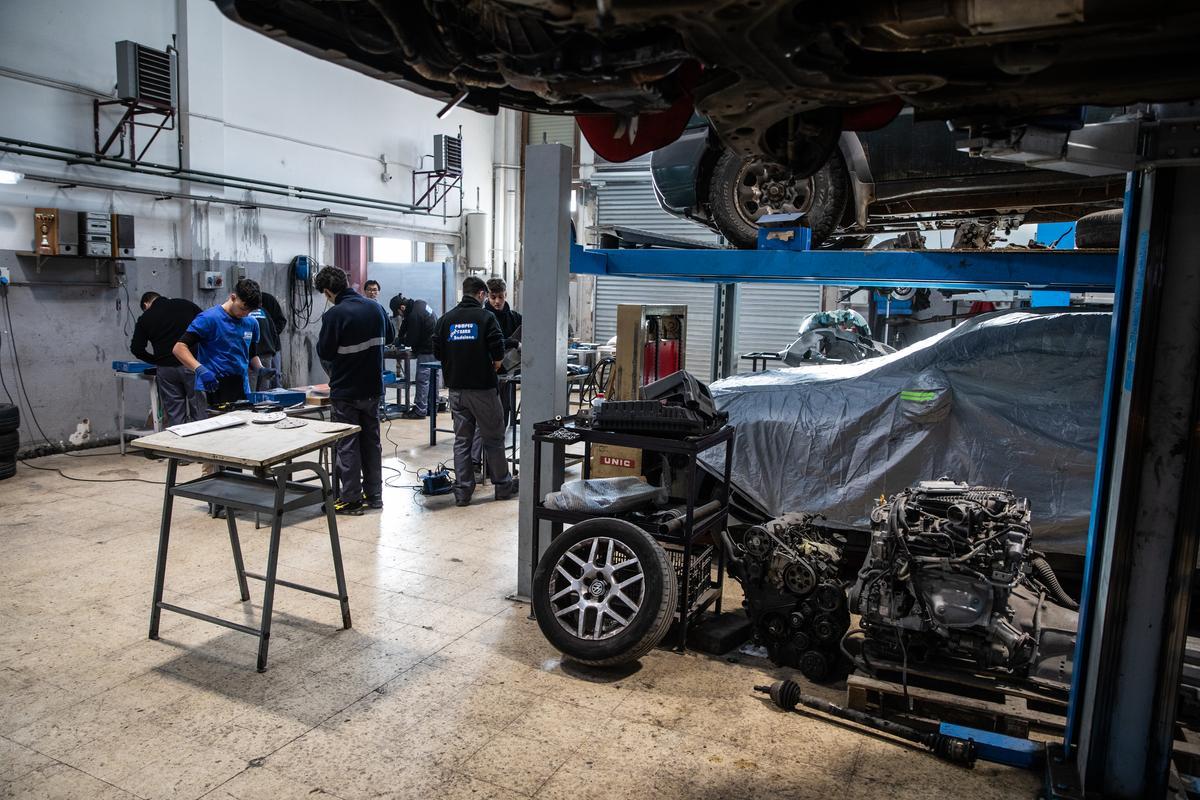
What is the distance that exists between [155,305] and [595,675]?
606 cm

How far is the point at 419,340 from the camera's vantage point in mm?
10414

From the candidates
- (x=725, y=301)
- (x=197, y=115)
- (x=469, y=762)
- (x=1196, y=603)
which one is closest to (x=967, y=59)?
(x=469, y=762)

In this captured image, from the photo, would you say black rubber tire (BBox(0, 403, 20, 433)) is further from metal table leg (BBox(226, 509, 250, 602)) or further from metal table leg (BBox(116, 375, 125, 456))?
metal table leg (BBox(226, 509, 250, 602))

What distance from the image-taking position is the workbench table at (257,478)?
140 inches

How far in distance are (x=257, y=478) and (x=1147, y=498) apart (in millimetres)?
3676

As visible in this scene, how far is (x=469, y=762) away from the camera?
9.71 ft

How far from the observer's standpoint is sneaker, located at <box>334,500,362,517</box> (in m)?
6.19

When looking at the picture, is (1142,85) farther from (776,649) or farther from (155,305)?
(155,305)

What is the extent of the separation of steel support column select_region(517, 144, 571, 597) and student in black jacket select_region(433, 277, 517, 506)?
1948mm

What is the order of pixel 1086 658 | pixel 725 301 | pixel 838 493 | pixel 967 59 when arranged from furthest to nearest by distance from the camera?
pixel 725 301, pixel 838 493, pixel 1086 658, pixel 967 59

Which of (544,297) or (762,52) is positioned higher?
(762,52)

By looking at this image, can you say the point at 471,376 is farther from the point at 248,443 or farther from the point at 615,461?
the point at 248,443

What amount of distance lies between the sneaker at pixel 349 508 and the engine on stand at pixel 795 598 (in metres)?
3.40

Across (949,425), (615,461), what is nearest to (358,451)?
(615,461)
